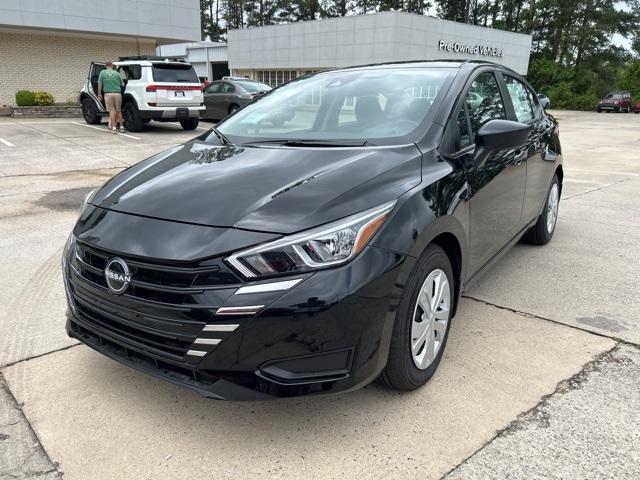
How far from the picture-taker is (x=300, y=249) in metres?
2.05

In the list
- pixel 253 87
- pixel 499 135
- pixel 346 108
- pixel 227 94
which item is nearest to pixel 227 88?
pixel 227 94

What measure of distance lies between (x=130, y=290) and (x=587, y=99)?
4763cm

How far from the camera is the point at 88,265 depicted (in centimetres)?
236

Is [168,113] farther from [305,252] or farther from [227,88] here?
[305,252]

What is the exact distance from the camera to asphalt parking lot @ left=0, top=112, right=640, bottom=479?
2168 millimetres

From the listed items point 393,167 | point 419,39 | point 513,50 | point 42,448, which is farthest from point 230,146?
point 513,50

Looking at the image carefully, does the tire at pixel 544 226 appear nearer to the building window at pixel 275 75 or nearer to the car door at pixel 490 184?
→ the car door at pixel 490 184

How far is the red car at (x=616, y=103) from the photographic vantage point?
39.4 m

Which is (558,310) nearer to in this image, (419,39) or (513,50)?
(419,39)

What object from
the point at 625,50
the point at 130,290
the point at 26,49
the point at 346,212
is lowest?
the point at 130,290

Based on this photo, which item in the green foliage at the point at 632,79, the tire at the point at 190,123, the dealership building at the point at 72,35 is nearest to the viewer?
the tire at the point at 190,123

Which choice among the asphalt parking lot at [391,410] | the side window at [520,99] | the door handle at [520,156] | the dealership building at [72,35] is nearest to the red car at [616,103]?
the dealership building at [72,35]

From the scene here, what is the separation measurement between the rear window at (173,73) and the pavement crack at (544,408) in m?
12.9

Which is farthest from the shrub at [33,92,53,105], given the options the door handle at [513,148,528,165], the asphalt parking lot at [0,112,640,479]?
the door handle at [513,148,528,165]
